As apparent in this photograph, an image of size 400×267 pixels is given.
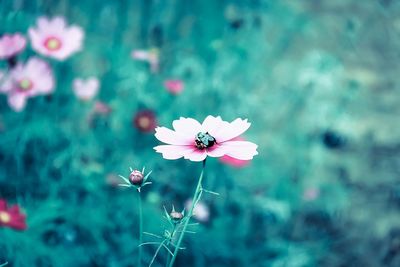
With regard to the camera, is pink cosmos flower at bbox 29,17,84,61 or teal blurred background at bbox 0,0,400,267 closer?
teal blurred background at bbox 0,0,400,267

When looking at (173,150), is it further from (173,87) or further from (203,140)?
(173,87)

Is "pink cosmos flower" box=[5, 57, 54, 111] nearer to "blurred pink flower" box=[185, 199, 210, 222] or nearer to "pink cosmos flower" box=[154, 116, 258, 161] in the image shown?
"blurred pink flower" box=[185, 199, 210, 222]

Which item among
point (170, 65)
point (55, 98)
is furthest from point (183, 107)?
point (55, 98)

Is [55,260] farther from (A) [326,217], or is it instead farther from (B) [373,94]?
(B) [373,94]

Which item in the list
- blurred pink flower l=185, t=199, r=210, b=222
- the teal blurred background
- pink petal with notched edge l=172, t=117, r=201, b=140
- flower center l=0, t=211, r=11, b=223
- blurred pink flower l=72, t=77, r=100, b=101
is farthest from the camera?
blurred pink flower l=72, t=77, r=100, b=101

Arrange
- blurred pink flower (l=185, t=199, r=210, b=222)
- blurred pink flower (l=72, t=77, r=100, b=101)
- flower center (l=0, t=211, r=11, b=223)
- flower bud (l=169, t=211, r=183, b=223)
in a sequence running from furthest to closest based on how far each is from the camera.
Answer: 1. blurred pink flower (l=72, t=77, r=100, b=101)
2. blurred pink flower (l=185, t=199, r=210, b=222)
3. flower center (l=0, t=211, r=11, b=223)
4. flower bud (l=169, t=211, r=183, b=223)

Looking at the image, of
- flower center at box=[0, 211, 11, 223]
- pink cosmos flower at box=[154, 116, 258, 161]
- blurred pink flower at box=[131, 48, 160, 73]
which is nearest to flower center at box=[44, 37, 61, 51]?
blurred pink flower at box=[131, 48, 160, 73]

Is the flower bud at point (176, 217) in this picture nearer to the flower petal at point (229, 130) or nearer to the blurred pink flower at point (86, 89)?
the flower petal at point (229, 130)

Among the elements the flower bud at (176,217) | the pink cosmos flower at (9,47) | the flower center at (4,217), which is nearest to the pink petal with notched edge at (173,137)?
the flower bud at (176,217)
